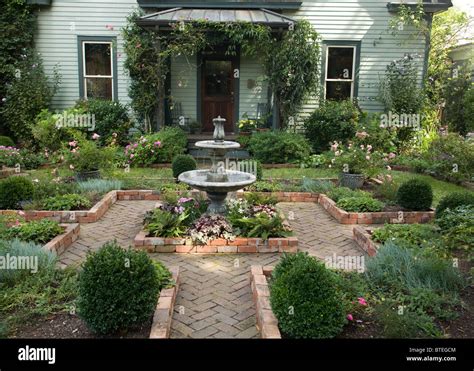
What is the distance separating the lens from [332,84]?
1377 cm

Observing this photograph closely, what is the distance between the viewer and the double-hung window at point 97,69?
13.3 meters

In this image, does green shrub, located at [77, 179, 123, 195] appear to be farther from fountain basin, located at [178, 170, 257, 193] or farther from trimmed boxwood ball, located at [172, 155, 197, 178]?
fountain basin, located at [178, 170, 257, 193]

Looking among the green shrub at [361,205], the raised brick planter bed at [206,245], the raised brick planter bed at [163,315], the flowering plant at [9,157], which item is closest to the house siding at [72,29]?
the flowering plant at [9,157]

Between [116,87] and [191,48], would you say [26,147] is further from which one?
[191,48]

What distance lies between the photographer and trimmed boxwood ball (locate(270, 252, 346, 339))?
130 inches

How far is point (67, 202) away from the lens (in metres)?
7.07

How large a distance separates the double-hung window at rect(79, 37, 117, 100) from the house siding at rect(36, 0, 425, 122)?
0.59ft

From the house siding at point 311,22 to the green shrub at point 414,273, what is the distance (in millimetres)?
9246

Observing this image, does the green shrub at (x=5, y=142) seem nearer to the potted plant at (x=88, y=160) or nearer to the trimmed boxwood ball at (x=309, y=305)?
the potted plant at (x=88, y=160)

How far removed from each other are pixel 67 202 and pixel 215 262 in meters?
3.08

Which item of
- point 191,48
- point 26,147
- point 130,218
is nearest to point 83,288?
point 130,218

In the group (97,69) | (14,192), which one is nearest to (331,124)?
(97,69)

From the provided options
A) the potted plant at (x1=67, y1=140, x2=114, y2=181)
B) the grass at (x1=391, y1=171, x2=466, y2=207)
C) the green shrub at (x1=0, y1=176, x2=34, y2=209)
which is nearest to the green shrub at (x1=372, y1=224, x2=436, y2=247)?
the grass at (x1=391, y1=171, x2=466, y2=207)

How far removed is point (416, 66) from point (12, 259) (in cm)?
1253
